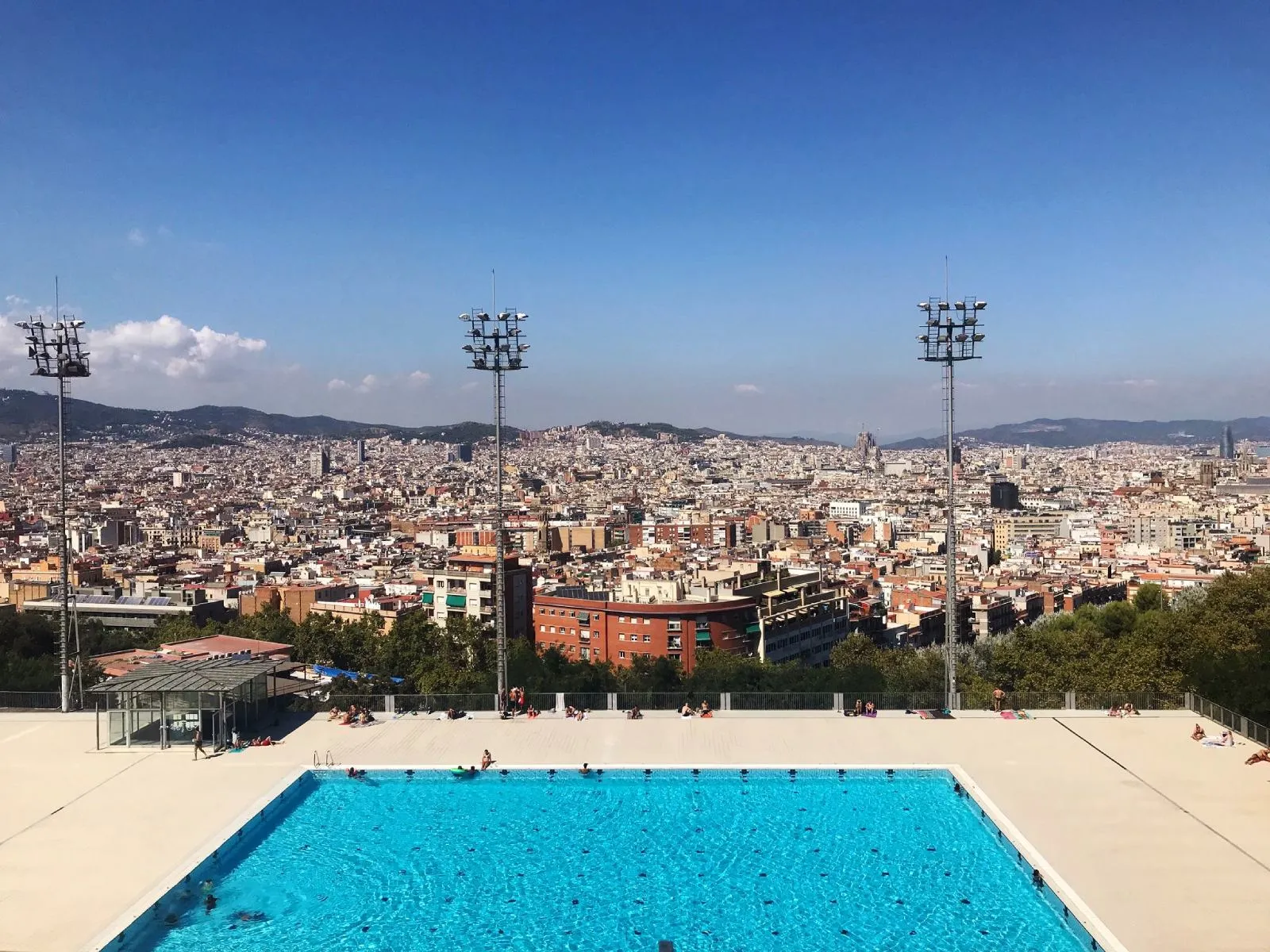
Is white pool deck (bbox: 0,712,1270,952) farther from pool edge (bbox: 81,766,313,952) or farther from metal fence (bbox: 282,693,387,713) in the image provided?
metal fence (bbox: 282,693,387,713)

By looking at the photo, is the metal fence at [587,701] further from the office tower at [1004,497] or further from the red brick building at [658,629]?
the office tower at [1004,497]

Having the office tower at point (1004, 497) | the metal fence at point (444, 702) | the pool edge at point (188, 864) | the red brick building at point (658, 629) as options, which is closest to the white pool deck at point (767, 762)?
the pool edge at point (188, 864)

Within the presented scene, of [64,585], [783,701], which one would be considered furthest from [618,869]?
[64,585]

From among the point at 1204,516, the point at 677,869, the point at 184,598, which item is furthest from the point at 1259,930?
the point at 1204,516

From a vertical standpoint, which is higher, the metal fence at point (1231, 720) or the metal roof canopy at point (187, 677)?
the metal roof canopy at point (187, 677)

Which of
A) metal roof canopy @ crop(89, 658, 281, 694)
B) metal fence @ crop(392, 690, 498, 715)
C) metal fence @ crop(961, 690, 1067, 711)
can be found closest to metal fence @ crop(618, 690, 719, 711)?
metal fence @ crop(392, 690, 498, 715)

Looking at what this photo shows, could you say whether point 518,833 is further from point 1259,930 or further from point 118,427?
point 118,427
